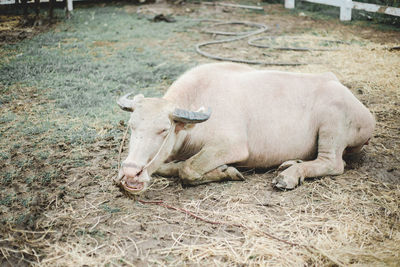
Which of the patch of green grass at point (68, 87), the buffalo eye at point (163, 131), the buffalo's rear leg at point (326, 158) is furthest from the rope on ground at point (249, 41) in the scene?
the buffalo eye at point (163, 131)

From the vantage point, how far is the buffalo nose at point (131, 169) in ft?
10.4

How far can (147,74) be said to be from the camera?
724 cm

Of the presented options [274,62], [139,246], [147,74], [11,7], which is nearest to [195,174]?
[139,246]

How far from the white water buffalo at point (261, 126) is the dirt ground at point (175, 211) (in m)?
0.19

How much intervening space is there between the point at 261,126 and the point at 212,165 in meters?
0.81

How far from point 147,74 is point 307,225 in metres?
4.94

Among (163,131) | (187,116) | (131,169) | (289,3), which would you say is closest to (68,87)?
(163,131)

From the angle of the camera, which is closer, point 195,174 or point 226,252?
point 226,252

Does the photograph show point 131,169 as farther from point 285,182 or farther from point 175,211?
point 285,182

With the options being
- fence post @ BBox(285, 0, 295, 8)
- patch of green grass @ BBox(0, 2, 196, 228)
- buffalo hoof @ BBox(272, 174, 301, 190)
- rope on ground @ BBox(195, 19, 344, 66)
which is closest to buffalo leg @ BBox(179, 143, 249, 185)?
buffalo hoof @ BBox(272, 174, 301, 190)

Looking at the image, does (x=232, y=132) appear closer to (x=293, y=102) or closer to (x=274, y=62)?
(x=293, y=102)

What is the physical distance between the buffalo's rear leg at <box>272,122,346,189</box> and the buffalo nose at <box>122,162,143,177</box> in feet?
5.49

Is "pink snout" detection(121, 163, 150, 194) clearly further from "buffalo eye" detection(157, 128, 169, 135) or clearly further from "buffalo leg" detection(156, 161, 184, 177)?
"buffalo leg" detection(156, 161, 184, 177)

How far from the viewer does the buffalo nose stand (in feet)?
10.4
